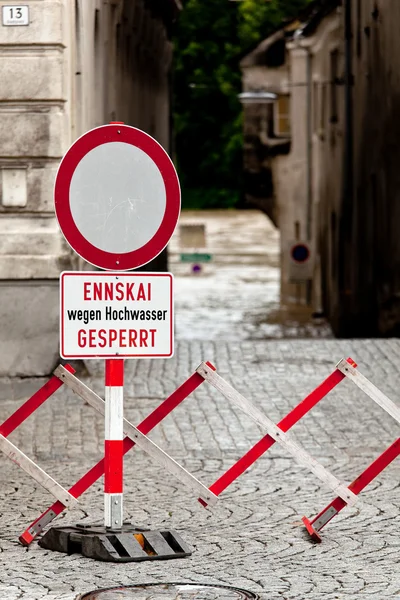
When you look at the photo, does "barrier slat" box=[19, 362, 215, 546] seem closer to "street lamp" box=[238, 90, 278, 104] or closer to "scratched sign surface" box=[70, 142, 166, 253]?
"scratched sign surface" box=[70, 142, 166, 253]

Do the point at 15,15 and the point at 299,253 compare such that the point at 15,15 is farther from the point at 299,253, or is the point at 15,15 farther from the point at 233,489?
the point at 299,253

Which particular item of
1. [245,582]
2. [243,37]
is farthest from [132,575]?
[243,37]

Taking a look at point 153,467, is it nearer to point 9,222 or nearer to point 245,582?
point 245,582

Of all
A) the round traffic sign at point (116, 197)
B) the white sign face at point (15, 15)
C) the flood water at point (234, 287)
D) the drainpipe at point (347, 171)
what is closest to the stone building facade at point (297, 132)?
the flood water at point (234, 287)

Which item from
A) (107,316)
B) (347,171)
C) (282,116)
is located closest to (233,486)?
(107,316)

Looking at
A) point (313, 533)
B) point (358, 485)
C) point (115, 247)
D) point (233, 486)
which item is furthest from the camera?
point (233, 486)

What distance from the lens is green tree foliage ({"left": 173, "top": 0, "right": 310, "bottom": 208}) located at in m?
93.5

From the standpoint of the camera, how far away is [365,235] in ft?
98.6

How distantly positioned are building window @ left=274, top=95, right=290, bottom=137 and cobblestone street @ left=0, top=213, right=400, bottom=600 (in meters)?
34.8

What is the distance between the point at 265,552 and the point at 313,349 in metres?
9.50

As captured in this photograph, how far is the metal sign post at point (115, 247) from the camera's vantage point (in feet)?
25.1

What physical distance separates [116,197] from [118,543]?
1676 mm

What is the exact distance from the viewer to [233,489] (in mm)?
9789

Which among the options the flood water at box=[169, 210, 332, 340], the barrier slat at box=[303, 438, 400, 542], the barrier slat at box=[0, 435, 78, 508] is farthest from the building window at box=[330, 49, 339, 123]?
the barrier slat at box=[0, 435, 78, 508]
